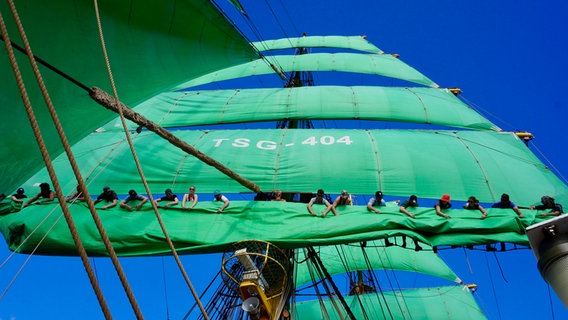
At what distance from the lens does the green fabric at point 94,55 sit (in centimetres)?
477

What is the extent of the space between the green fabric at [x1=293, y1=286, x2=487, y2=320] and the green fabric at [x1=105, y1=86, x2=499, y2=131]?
5.80m

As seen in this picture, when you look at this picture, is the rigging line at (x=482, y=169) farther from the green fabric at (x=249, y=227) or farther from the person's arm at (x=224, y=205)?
the person's arm at (x=224, y=205)

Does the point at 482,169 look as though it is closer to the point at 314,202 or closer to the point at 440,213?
the point at 440,213

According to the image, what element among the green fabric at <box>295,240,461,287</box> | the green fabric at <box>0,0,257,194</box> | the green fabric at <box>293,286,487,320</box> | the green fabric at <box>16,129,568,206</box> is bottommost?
the green fabric at <box>293,286,487,320</box>

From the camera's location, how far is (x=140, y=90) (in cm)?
640

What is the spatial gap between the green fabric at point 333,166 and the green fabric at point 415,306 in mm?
6573

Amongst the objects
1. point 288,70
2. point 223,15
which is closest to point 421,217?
point 223,15

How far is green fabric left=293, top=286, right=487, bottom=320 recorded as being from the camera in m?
14.1

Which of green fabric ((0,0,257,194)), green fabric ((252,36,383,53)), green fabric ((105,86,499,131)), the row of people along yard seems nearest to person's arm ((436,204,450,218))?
the row of people along yard

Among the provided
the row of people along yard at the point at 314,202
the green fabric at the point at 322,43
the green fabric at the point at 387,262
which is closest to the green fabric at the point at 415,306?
the green fabric at the point at 387,262

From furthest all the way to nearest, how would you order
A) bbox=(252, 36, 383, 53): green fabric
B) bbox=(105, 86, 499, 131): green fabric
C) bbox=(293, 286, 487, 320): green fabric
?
bbox=(252, 36, 383, 53): green fabric < bbox=(293, 286, 487, 320): green fabric < bbox=(105, 86, 499, 131): green fabric

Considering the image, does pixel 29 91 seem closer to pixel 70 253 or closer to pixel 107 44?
pixel 107 44

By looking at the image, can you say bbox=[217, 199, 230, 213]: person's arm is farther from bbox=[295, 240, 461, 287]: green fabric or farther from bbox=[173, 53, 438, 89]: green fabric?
bbox=[295, 240, 461, 287]: green fabric

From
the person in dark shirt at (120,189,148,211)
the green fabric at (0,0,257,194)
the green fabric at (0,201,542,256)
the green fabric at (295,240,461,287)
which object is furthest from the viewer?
the green fabric at (295,240,461,287)
